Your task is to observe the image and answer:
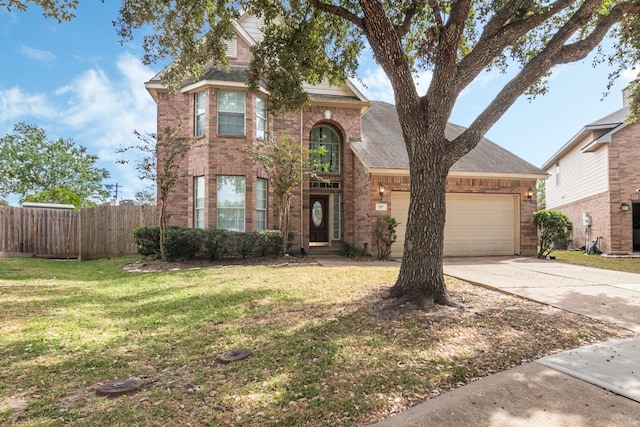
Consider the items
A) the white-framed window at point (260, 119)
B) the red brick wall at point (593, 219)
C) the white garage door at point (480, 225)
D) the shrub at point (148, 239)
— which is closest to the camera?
the shrub at point (148, 239)

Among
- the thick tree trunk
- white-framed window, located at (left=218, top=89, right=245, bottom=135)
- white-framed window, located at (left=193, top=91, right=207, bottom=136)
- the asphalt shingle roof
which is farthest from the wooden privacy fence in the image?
the asphalt shingle roof

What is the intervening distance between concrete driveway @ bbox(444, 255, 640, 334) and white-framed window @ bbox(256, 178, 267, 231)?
6.55m

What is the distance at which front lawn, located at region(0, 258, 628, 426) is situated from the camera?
242cm

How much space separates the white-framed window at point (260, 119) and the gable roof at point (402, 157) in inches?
134

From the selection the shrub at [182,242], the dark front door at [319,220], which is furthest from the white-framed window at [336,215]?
the shrub at [182,242]

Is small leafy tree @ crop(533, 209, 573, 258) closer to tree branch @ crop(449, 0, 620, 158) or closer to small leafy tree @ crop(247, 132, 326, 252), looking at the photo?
small leafy tree @ crop(247, 132, 326, 252)

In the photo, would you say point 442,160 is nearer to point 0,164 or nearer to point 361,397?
point 361,397

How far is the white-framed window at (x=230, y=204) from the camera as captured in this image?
11.9 metres

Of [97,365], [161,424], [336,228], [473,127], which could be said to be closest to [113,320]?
[97,365]

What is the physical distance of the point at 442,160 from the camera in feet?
16.2

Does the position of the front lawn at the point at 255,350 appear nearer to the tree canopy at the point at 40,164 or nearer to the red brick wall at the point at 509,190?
the red brick wall at the point at 509,190

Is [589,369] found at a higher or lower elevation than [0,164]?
lower

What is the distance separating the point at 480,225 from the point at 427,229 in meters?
9.49

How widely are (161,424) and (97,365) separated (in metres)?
1.44
